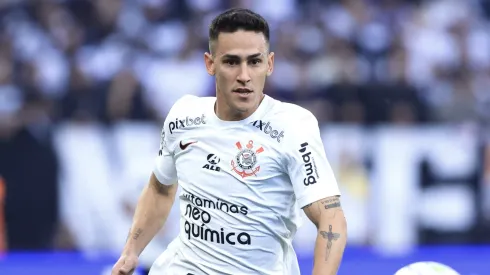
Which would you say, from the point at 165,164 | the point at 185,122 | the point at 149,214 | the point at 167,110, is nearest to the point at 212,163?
the point at 185,122

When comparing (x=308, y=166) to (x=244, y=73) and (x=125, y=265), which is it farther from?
(x=125, y=265)

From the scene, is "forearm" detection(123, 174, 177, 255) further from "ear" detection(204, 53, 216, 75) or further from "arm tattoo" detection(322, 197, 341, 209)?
"arm tattoo" detection(322, 197, 341, 209)

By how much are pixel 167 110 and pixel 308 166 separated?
7260 mm

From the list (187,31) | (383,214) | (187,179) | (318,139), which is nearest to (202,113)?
(187,179)

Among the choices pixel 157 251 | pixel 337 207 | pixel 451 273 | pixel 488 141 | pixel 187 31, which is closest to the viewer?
pixel 337 207

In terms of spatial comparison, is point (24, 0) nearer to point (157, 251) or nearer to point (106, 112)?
point (106, 112)

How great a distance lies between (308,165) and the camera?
4551 millimetres

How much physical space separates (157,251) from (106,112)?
248 cm

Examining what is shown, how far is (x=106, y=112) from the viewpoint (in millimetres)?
11594

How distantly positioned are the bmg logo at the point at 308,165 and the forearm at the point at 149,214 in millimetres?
985

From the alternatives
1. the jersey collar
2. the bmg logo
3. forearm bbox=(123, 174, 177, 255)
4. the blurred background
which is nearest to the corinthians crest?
the jersey collar

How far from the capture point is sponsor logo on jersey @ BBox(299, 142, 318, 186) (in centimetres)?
452

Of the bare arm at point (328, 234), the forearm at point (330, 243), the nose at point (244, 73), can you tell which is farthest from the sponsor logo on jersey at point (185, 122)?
the forearm at point (330, 243)

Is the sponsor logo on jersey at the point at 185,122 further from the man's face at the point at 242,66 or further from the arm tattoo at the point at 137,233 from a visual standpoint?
the arm tattoo at the point at 137,233
